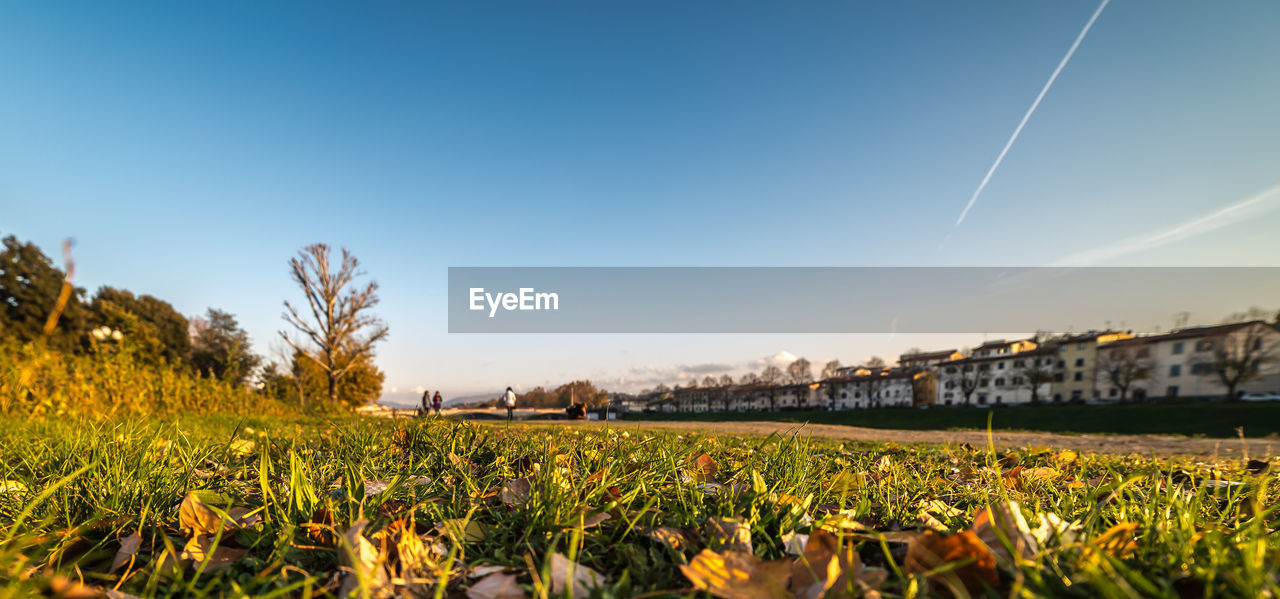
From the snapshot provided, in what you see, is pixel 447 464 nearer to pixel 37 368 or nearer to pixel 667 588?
pixel 667 588

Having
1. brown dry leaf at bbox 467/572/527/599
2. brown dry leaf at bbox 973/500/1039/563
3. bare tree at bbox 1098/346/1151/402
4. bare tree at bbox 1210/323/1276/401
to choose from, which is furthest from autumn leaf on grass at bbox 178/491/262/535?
bare tree at bbox 1098/346/1151/402

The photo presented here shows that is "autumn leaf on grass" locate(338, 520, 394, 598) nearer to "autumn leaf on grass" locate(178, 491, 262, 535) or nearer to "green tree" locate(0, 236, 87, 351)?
"autumn leaf on grass" locate(178, 491, 262, 535)

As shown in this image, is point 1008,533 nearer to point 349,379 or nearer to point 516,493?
point 516,493

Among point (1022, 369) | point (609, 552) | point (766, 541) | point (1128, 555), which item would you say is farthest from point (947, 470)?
point (1022, 369)

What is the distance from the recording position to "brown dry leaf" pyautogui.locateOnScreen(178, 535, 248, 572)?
4.15 ft

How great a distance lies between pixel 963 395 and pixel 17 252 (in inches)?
3486

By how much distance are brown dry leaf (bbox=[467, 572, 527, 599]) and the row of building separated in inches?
2561

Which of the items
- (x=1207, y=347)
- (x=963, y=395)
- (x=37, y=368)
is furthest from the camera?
(x=963, y=395)

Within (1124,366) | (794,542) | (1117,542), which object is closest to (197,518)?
Answer: (794,542)

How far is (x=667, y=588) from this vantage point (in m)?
1.12

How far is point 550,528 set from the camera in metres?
1.34

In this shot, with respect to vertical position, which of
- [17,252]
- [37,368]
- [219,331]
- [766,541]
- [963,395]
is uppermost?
[17,252]

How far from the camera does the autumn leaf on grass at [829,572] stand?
99 centimetres

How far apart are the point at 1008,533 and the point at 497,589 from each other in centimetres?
118
